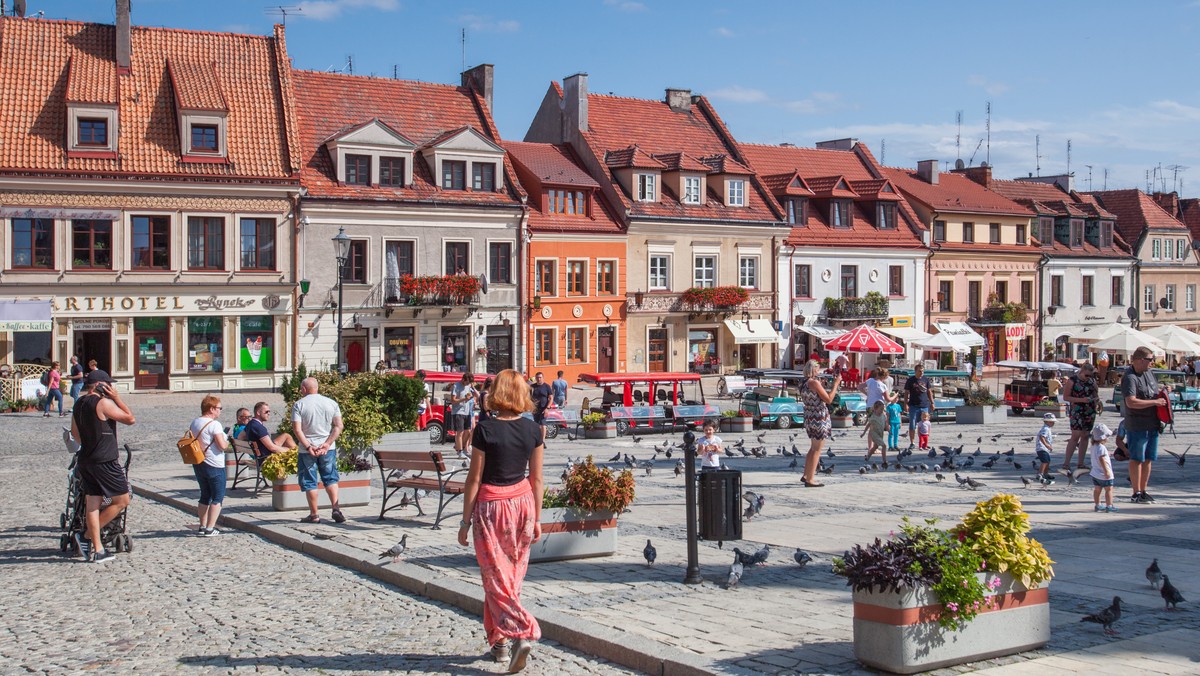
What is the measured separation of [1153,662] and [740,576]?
129 inches

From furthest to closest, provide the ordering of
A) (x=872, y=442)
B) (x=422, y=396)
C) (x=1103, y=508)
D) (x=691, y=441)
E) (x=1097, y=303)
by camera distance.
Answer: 1. (x=1097, y=303)
2. (x=422, y=396)
3. (x=872, y=442)
4. (x=1103, y=508)
5. (x=691, y=441)

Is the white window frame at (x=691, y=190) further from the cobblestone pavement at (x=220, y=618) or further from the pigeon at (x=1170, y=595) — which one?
the pigeon at (x=1170, y=595)

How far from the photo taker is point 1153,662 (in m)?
7.19

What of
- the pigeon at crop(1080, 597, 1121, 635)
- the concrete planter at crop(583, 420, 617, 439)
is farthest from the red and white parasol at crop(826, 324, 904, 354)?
the pigeon at crop(1080, 597, 1121, 635)

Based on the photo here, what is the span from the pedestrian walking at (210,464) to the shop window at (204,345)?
24.9 meters

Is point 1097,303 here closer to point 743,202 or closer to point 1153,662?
point 743,202

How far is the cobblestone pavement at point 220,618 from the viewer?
7.85 meters

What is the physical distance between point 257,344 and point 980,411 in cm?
2139

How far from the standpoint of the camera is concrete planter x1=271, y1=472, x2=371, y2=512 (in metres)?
14.4

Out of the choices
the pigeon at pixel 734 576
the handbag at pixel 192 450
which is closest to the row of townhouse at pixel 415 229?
the handbag at pixel 192 450

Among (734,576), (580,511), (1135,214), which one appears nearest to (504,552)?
(734,576)

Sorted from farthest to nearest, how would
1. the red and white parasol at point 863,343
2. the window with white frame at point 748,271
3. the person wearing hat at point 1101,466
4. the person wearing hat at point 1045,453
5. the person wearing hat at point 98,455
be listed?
the window with white frame at point 748,271 < the red and white parasol at point 863,343 < the person wearing hat at point 1045,453 < the person wearing hat at point 1101,466 < the person wearing hat at point 98,455

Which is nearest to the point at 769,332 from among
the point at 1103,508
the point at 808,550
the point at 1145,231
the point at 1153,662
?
the point at 1145,231

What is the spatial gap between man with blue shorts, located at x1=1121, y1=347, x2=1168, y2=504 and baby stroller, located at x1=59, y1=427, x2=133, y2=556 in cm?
1082
